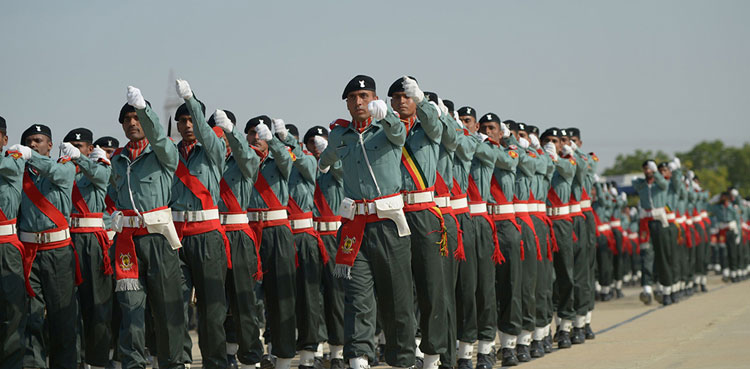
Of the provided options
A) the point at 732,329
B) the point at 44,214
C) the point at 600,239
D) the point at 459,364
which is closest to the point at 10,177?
the point at 44,214

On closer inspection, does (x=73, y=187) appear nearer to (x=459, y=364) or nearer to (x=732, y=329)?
(x=459, y=364)

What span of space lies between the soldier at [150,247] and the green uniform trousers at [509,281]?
4073mm

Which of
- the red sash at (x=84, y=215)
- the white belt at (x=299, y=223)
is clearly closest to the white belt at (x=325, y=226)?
the white belt at (x=299, y=223)

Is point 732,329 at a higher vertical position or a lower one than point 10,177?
lower

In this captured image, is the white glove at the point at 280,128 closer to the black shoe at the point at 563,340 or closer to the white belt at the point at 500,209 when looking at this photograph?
the white belt at the point at 500,209

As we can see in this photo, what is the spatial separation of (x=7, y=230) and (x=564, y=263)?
7.08m

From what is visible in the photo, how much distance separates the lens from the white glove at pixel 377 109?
26.6ft

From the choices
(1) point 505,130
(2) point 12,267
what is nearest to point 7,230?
(2) point 12,267

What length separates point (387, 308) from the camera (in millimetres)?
8508

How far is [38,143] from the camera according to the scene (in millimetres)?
10812

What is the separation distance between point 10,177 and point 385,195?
3.70 m

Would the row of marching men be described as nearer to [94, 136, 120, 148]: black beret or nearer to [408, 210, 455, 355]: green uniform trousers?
[408, 210, 455, 355]: green uniform trousers

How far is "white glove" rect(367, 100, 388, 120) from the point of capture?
320 inches

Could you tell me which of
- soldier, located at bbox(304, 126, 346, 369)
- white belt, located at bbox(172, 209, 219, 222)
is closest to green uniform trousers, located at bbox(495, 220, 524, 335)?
soldier, located at bbox(304, 126, 346, 369)
